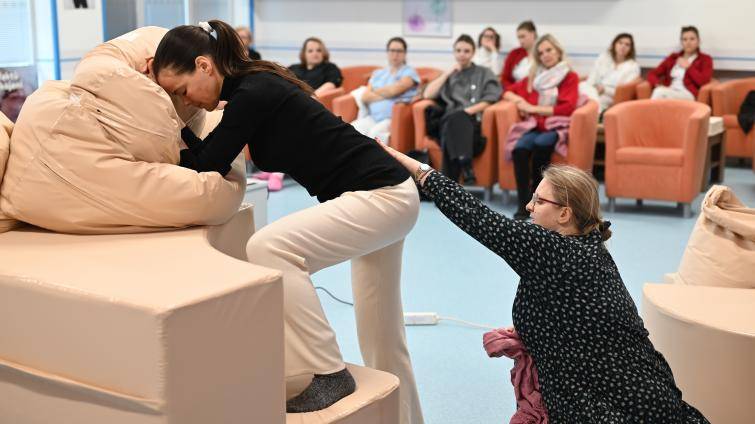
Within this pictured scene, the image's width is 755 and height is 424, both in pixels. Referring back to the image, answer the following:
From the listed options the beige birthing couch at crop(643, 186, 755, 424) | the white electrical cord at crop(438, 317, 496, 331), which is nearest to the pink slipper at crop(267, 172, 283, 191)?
the white electrical cord at crop(438, 317, 496, 331)

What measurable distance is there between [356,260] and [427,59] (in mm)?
7725

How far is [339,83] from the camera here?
8820 millimetres

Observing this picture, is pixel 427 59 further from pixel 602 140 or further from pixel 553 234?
pixel 553 234

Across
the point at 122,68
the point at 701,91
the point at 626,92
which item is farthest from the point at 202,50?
the point at 701,91

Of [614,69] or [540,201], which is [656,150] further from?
[540,201]

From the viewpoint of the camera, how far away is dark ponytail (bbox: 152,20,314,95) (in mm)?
2492

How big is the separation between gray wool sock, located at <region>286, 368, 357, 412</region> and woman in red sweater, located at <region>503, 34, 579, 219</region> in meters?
4.53

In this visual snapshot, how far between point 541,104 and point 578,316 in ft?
16.3

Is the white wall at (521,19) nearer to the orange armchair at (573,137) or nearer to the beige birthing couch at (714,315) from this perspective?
the orange armchair at (573,137)

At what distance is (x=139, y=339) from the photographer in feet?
6.01

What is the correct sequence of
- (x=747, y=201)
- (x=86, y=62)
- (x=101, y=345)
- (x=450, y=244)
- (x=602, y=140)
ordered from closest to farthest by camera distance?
(x=101, y=345), (x=86, y=62), (x=450, y=244), (x=747, y=201), (x=602, y=140)

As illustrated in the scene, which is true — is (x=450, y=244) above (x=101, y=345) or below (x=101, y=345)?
below

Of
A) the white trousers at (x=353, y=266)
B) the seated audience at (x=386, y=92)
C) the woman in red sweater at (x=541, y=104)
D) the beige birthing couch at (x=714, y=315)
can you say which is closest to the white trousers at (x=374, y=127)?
the seated audience at (x=386, y=92)

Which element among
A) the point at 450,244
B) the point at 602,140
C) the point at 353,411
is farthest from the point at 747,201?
the point at 353,411
